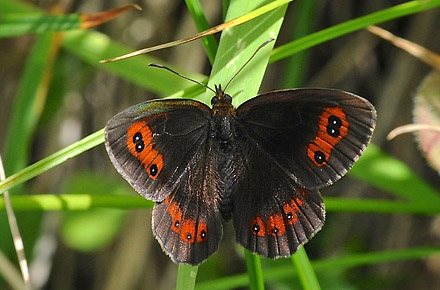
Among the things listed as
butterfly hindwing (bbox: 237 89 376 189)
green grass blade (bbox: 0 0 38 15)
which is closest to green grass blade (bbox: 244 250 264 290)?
butterfly hindwing (bbox: 237 89 376 189)

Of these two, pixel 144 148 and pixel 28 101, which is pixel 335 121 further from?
pixel 28 101

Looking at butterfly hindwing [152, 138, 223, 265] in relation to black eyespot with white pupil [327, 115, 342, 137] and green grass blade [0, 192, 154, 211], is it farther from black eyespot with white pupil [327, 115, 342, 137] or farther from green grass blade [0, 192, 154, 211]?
black eyespot with white pupil [327, 115, 342, 137]

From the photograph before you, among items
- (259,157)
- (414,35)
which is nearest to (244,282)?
(259,157)

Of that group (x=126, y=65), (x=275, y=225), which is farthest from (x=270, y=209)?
(x=126, y=65)

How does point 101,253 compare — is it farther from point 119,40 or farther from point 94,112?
point 119,40

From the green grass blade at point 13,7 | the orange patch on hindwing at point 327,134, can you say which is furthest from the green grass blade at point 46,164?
the green grass blade at point 13,7

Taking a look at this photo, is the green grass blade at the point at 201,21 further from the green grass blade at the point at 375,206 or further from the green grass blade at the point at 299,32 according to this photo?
the green grass blade at the point at 299,32

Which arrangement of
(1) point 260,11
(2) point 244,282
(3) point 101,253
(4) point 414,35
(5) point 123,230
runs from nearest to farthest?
(1) point 260,11
(2) point 244,282
(4) point 414,35
(5) point 123,230
(3) point 101,253
